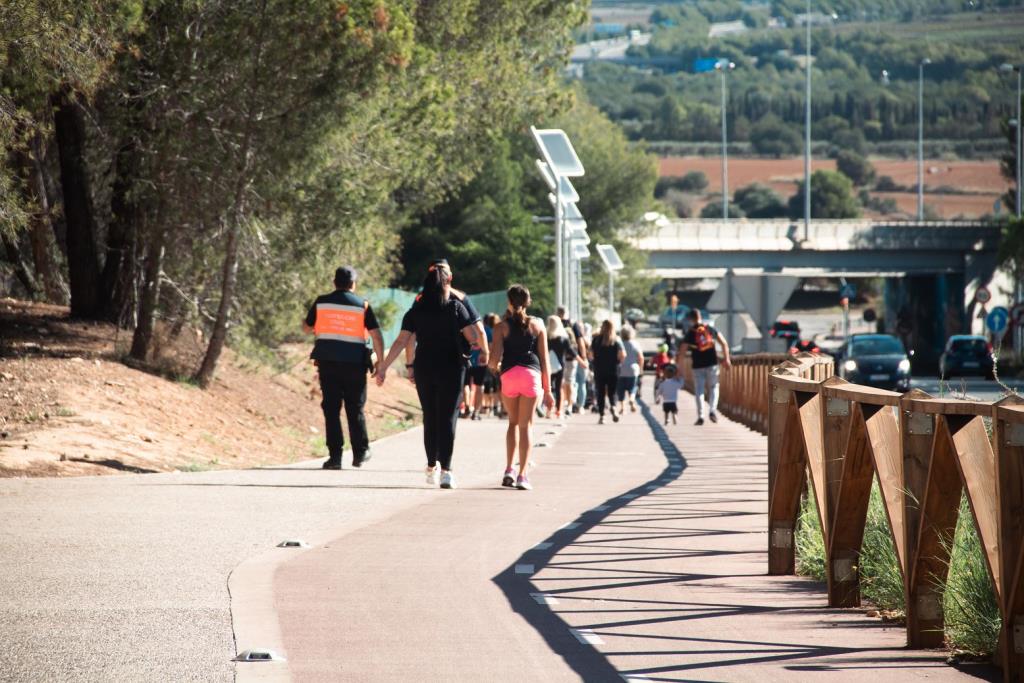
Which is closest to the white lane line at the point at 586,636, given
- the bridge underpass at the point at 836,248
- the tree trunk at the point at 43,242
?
the tree trunk at the point at 43,242

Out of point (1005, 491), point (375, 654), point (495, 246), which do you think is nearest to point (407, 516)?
point (375, 654)

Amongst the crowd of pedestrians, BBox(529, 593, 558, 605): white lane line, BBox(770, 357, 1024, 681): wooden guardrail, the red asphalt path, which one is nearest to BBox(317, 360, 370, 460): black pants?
the crowd of pedestrians

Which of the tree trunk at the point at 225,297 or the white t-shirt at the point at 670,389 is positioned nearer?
the tree trunk at the point at 225,297

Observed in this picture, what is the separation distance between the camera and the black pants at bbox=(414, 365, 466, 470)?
13484 millimetres

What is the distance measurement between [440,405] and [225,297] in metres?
7.87

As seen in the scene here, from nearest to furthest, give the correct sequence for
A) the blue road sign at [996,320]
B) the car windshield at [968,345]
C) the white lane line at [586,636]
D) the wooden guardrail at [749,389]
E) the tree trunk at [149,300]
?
1. the white lane line at [586,636]
2. the tree trunk at [149,300]
3. the wooden guardrail at [749,389]
4. the blue road sign at [996,320]
5. the car windshield at [968,345]

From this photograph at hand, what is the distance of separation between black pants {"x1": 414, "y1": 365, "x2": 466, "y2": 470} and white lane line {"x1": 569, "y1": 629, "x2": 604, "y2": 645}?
21.3 ft

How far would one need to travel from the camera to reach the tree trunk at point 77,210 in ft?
66.4

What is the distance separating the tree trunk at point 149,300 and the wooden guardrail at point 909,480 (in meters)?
13.0

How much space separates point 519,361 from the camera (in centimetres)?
1384

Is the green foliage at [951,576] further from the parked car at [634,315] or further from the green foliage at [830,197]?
the green foliage at [830,197]

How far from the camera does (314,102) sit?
64.5ft

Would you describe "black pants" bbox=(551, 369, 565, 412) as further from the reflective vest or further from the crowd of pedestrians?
the reflective vest

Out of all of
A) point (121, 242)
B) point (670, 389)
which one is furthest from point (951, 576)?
point (670, 389)
